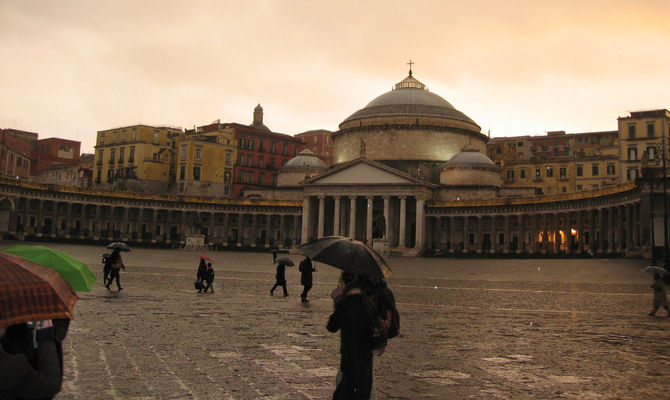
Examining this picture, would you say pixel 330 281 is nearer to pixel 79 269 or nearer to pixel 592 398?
pixel 592 398

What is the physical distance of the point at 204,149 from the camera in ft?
302

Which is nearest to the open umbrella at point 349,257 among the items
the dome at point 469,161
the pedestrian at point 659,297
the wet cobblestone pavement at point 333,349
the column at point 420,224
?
the wet cobblestone pavement at point 333,349

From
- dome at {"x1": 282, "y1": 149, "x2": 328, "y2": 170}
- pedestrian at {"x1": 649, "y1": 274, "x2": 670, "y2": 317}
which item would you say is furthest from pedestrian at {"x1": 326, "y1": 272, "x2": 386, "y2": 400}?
dome at {"x1": 282, "y1": 149, "x2": 328, "y2": 170}

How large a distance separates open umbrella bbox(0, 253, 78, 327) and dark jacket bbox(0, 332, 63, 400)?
28cm

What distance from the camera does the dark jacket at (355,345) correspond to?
6.54 m

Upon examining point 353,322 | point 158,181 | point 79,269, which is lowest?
point 353,322

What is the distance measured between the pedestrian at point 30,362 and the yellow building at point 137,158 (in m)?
90.5

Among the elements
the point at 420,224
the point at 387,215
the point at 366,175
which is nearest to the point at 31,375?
the point at 420,224

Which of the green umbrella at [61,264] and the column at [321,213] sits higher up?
the column at [321,213]

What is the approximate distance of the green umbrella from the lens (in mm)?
Answer: 5586

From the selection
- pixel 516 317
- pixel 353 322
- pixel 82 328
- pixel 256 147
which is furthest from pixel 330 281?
pixel 256 147

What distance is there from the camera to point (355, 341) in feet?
21.7

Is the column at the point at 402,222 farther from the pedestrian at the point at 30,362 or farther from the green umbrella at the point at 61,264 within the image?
the pedestrian at the point at 30,362

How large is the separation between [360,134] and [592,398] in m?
84.7
